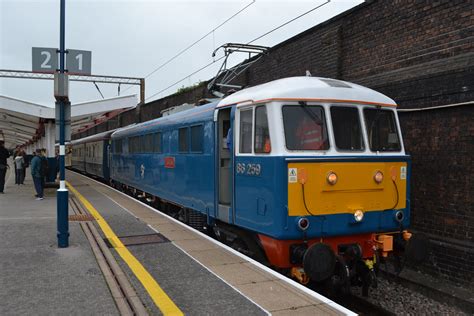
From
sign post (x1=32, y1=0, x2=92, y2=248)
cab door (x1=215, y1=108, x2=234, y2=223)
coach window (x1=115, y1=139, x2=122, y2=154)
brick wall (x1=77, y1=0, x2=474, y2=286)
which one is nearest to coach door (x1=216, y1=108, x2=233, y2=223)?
cab door (x1=215, y1=108, x2=234, y2=223)

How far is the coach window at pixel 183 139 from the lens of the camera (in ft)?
28.0

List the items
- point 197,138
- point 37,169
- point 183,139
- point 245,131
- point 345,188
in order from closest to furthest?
point 345,188, point 245,131, point 197,138, point 183,139, point 37,169

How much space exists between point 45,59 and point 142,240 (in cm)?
329

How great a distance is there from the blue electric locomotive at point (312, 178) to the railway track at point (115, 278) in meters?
1.79

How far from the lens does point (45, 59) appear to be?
6906 millimetres

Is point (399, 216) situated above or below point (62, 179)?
below

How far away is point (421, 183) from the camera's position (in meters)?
7.42

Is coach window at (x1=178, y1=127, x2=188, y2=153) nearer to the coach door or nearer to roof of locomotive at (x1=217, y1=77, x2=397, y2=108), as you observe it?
the coach door

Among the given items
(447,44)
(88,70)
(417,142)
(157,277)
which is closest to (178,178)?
(88,70)

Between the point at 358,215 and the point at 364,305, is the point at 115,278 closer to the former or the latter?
the point at 358,215

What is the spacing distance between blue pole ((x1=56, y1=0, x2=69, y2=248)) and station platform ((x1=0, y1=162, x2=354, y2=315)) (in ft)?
0.74

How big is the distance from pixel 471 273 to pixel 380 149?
90.0 inches

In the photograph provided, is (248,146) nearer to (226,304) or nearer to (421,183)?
(226,304)

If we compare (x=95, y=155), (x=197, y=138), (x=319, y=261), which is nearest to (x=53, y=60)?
(x=197, y=138)
